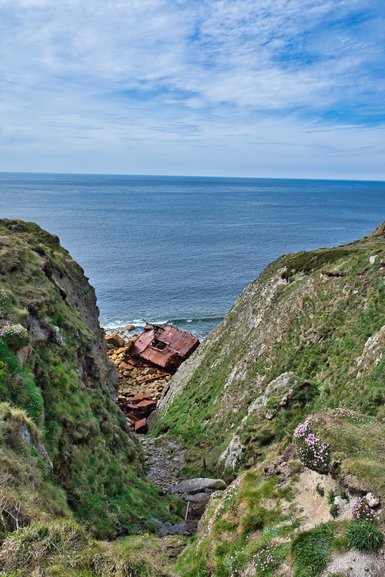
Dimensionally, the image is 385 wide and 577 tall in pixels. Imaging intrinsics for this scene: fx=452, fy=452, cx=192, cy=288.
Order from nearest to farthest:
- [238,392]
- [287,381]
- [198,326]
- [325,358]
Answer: [287,381] → [325,358] → [238,392] → [198,326]

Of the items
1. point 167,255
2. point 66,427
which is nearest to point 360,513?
point 66,427

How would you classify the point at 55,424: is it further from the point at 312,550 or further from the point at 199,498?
the point at 312,550

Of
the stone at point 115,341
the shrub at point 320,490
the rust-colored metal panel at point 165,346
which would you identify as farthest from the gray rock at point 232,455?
the stone at point 115,341

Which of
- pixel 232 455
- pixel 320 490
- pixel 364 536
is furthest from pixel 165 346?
pixel 364 536

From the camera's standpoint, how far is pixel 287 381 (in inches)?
1254

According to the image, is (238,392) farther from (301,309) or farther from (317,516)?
(317,516)

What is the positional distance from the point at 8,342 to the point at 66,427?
5.66 m

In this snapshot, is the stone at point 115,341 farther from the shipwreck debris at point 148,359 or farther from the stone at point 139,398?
the stone at point 139,398

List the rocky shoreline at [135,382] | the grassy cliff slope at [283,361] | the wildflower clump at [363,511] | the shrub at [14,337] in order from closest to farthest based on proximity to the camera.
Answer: the wildflower clump at [363,511] → the shrub at [14,337] → the grassy cliff slope at [283,361] → the rocky shoreline at [135,382]

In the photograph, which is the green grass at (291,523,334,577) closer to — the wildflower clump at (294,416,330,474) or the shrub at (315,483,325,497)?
the shrub at (315,483,325,497)

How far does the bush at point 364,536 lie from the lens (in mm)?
12648

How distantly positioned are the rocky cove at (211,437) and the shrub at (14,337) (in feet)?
0.25

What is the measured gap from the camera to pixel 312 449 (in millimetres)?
16219

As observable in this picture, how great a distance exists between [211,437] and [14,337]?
20.3 m
